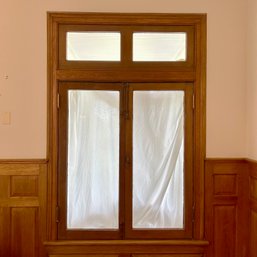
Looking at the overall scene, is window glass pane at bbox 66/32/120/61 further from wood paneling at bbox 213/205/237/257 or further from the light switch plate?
wood paneling at bbox 213/205/237/257

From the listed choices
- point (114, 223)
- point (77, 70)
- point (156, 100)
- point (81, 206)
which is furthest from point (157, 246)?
point (77, 70)

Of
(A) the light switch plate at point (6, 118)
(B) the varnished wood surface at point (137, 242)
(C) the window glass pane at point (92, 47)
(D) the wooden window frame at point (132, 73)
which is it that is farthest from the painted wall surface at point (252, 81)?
(A) the light switch plate at point (6, 118)

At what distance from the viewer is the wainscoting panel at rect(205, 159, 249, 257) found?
342cm

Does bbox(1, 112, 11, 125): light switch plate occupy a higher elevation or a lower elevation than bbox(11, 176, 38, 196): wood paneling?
higher

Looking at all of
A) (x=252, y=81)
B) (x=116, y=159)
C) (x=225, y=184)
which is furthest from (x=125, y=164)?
(x=252, y=81)

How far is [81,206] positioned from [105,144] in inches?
23.2

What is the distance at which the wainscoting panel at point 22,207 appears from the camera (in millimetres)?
3344

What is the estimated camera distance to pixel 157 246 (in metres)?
3.38

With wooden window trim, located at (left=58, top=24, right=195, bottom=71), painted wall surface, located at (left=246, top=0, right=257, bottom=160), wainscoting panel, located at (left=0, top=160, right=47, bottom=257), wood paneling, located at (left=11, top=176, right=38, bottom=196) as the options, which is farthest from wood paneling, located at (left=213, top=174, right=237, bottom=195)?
wood paneling, located at (left=11, top=176, right=38, bottom=196)

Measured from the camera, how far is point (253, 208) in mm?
3334

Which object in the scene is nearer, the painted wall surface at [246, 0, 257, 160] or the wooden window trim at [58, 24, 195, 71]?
the painted wall surface at [246, 0, 257, 160]

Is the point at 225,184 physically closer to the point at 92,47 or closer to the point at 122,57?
the point at 122,57

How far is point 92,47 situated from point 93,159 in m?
0.99

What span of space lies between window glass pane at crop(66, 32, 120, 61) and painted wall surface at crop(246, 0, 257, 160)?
3.78ft
